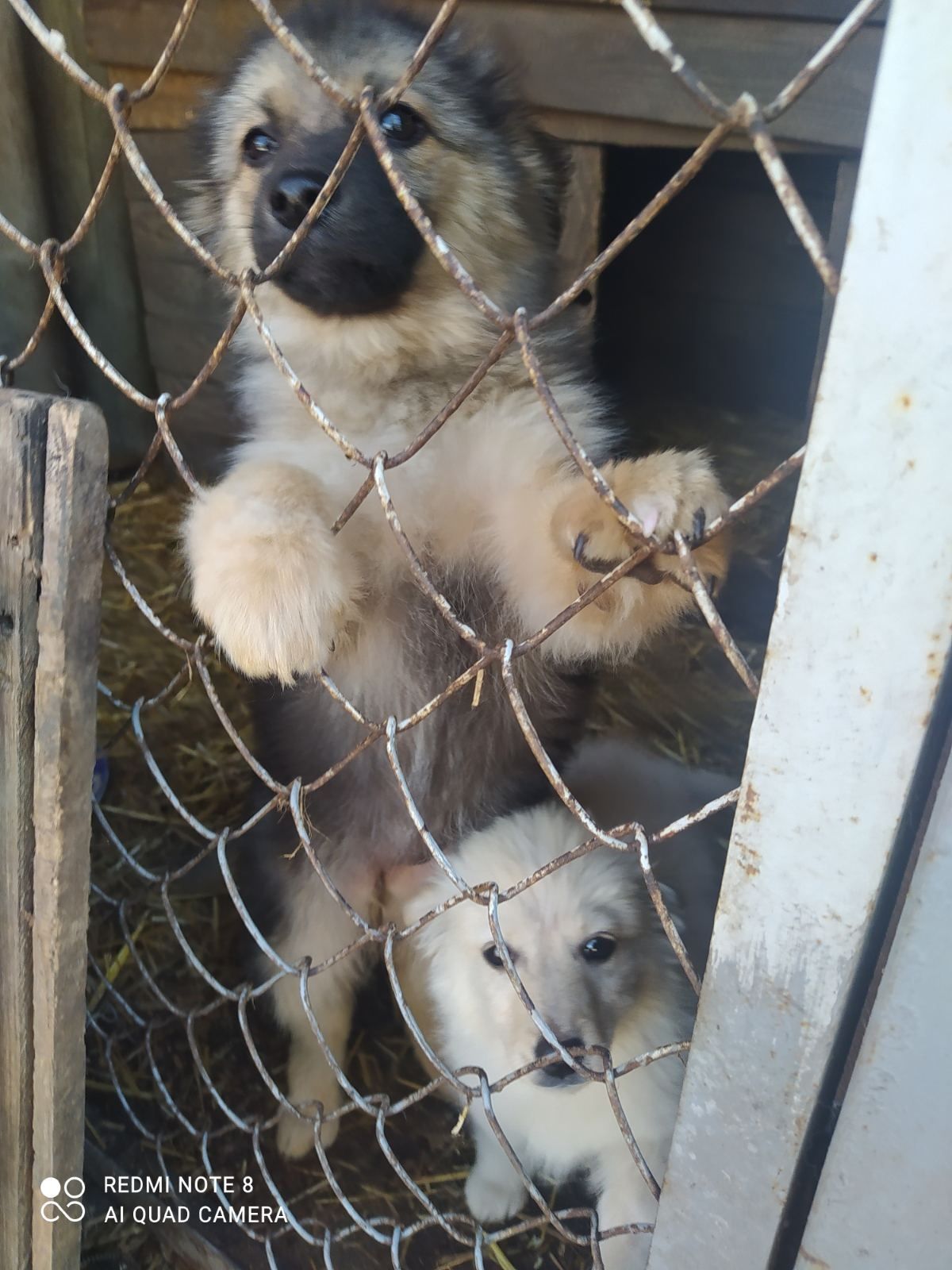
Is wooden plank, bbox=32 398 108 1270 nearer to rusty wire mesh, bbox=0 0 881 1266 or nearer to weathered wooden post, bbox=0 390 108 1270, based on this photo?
weathered wooden post, bbox=0 390 108 1270

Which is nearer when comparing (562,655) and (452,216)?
(562,655)

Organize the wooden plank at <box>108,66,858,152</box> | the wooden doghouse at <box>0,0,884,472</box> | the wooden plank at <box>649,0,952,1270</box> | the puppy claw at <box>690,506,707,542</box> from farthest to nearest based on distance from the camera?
the wooden plank at <box>108,66,858,152</box>
the wooden doghouse at <box>0,0,884,472</box>
the puppy claw at <box>690,506,707,542</box>
the wooden plank at <box>649,0,952,1270</box>

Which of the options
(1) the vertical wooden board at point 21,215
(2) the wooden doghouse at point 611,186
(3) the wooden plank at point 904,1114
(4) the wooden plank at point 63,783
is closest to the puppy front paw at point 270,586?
(4) the wooden plank at point 63,783

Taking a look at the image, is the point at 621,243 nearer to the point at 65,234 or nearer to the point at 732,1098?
the point at 732,1098

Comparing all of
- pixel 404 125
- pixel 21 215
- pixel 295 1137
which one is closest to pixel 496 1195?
pixel 295 1137

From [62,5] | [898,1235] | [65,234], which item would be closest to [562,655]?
[898,1235]

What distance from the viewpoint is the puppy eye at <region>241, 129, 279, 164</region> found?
6.63ft

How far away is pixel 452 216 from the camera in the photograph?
201 centimetres

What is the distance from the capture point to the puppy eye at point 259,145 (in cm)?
202

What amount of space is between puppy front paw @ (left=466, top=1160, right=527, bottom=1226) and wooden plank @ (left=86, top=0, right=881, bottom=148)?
7.79 feet

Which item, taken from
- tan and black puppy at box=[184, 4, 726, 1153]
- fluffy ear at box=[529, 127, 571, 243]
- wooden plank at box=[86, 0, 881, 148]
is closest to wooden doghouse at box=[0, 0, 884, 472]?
wooden plank at box=[86, 0, 881, 148]

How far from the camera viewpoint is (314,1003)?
83.0 inches

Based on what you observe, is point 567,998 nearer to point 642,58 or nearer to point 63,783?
point 63,783

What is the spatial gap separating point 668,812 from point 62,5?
3.45 meters
